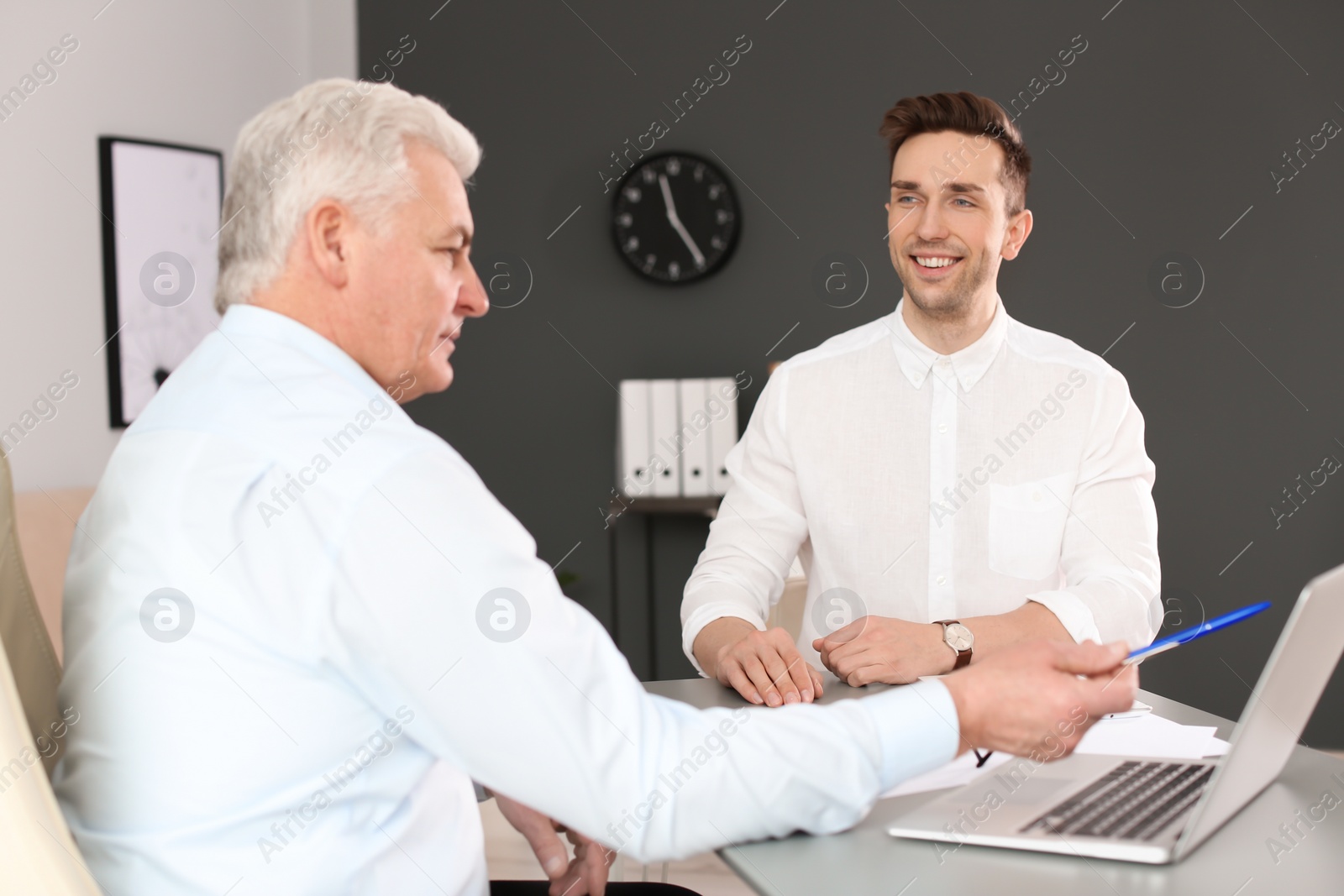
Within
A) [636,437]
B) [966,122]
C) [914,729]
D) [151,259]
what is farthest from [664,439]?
[914,729]

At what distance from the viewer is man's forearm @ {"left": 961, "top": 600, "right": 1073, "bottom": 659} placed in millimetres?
1508

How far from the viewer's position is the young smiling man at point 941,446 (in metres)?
1.93

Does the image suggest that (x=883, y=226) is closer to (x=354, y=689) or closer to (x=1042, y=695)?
(x=1042, y=695)

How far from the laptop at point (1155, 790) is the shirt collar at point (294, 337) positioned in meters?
0.65

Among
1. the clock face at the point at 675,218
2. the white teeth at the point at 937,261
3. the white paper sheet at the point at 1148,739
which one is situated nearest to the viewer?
the white paper sheet at the point at 1148,739

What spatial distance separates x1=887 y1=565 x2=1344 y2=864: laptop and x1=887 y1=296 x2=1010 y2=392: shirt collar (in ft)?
3.48

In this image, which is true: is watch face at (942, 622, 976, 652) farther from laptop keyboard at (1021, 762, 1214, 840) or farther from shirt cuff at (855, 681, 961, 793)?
shirt cuff at (855, 681, 961, 793)

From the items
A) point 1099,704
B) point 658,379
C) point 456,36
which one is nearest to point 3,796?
point 1099,704

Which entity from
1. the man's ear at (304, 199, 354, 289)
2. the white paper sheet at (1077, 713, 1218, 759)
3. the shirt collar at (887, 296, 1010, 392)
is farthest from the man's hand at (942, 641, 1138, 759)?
Result: the shirt collar at (887, 296, 1010, 392)

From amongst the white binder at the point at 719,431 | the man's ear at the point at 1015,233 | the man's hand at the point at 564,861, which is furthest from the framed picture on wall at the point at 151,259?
the man's hand at the point at 564,861

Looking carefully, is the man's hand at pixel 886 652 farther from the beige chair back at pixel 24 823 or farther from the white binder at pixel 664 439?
the white binder at pixel 664 439

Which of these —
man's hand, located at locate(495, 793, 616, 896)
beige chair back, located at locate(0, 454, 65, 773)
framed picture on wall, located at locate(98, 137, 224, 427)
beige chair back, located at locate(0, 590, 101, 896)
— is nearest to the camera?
beige chair back, located at locate(0, 590, 101, 896)

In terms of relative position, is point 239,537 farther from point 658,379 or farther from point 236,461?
point 658,379

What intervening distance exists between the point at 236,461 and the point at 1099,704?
0.79 m
